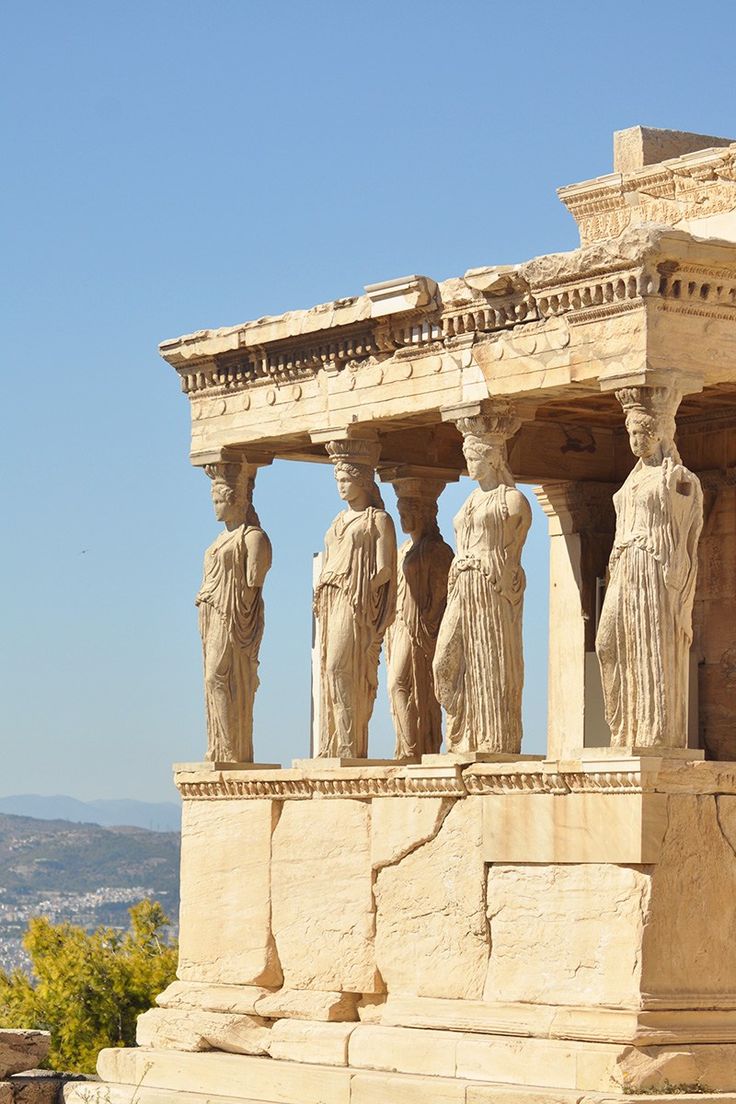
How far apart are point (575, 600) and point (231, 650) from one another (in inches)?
102

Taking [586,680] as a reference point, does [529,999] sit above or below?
below

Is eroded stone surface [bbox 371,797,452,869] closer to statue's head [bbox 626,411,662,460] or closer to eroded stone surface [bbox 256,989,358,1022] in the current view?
eroded stone surface [bbox 256,989,358,1022]

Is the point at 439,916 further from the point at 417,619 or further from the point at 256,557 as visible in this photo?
the point at 256,557

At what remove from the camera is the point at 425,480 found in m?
20.3

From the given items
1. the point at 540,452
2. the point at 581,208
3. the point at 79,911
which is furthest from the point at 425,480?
the point at 79,911

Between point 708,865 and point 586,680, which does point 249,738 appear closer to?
point 586,680

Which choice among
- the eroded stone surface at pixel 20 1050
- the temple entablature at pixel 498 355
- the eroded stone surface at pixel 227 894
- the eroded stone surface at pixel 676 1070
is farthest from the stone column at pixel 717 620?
the eroded stone surface at pixel 20 1050

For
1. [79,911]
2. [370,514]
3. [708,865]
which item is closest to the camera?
[708,865]

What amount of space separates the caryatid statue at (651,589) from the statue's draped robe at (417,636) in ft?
10.4

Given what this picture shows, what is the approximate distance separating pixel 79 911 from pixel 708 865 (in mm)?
56769

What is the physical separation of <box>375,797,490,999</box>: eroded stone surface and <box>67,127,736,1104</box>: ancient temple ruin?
20 mm

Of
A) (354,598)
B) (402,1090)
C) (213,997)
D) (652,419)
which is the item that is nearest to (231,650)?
(354,598)

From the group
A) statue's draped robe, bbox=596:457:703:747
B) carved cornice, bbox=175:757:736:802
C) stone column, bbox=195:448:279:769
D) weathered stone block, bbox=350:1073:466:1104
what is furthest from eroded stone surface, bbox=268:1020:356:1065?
statue's draped robe, bbox=596:457:703:747

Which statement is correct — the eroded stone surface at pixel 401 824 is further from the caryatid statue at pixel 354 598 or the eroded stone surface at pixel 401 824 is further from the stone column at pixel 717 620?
the stone column at pixel 717 620
